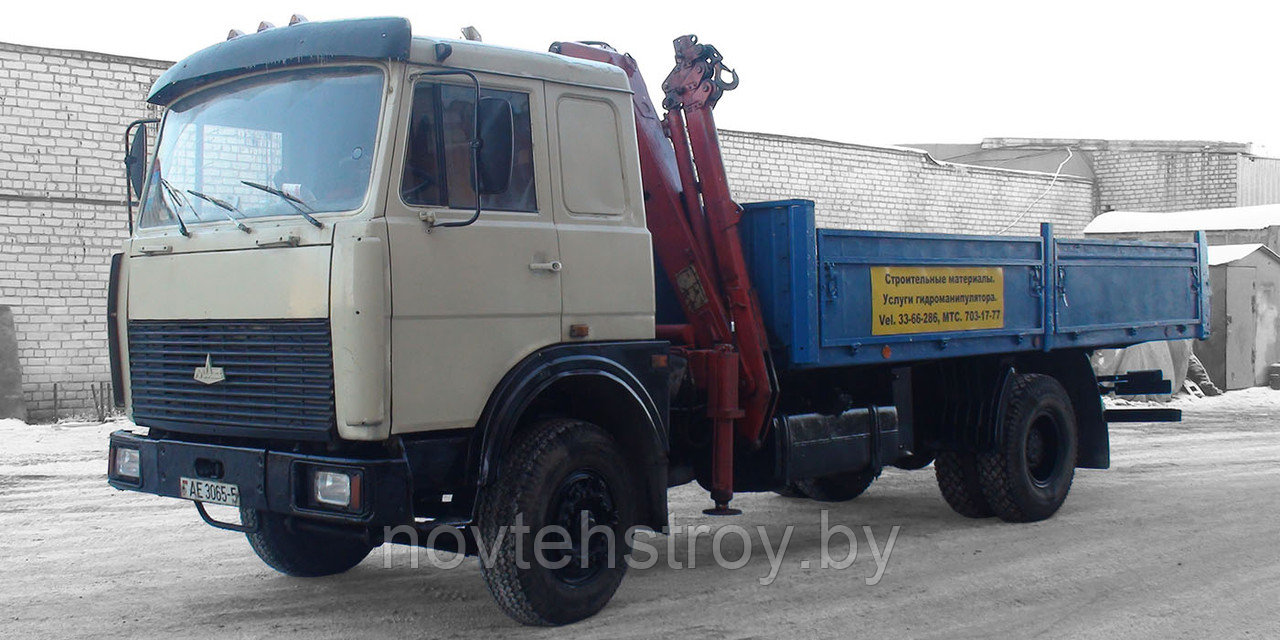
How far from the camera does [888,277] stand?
7473 millimetres

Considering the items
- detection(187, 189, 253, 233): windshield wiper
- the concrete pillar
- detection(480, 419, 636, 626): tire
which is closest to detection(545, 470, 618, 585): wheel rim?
detection(480, 419, 636, 626): tire

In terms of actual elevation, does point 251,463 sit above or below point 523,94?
below

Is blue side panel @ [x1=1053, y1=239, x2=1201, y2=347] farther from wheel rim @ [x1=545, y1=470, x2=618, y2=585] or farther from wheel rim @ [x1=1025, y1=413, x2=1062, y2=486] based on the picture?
wheel rim @ [x1=545, y1=470, x2=618, y2=585]

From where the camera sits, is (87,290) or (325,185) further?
(87,290)

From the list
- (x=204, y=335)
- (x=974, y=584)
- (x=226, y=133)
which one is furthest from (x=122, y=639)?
(x=974, y=584)

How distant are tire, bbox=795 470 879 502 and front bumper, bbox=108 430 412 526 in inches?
193

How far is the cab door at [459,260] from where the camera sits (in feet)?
16.5

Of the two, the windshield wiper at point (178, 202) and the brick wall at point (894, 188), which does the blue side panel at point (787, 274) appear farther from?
the brick wall at point (894, 188)

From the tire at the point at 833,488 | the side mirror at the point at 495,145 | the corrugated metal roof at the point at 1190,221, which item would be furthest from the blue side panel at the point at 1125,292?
the corrugated metal roof at the point at 1190,221

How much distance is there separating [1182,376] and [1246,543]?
12168mm

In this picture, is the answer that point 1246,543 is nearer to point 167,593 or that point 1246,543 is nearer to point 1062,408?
point 1062,408

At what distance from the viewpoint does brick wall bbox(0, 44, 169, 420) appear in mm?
13531

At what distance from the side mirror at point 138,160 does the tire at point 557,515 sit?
7.80 feet

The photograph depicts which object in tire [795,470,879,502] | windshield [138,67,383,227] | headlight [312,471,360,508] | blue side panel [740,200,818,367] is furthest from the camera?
tire [795,470,879,502]
